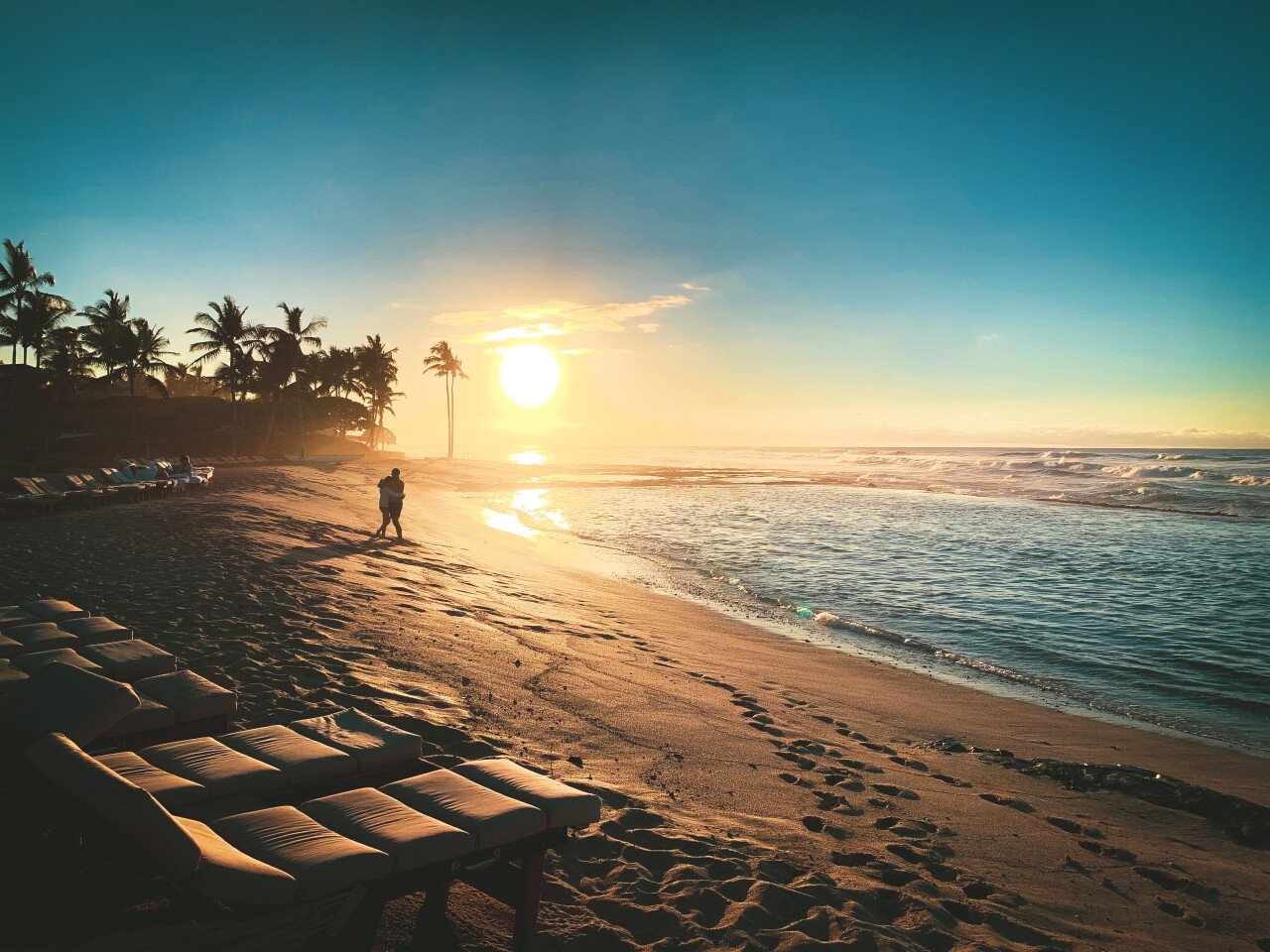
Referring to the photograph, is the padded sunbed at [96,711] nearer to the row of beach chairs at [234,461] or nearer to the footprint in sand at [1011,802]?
the footprint in sand at [1011,802]

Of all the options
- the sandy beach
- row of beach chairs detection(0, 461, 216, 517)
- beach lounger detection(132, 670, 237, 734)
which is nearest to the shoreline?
the sandy beach

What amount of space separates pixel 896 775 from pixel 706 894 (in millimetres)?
3076

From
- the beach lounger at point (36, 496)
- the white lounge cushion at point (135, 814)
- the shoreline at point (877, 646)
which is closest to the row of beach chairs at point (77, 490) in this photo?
the beach lounger at point (36, 496)

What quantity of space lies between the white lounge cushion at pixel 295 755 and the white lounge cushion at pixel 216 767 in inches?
2.5

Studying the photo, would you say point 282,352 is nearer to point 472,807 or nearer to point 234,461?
point 234,461

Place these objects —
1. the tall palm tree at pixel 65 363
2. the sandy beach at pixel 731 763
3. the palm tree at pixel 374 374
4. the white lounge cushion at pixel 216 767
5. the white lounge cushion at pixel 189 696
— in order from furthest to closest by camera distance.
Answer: the palm tree at pixel 374 374 → the tall palm tree at pixel 65 363 → the white lounge cushion at pixel 189 696 → the sandy beach at pixel 731 763 → the white lounge cushion at pixel 216 767

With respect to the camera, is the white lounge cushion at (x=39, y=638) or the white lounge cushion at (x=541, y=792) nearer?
the white lounge cushion at (x=541, y=792)

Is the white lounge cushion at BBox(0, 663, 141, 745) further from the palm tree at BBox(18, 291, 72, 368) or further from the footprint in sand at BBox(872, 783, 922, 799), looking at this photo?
the palm tree at BBox(18, 291, 72, 368)

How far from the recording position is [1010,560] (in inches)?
794

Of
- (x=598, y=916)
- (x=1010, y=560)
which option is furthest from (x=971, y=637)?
(x=598, y=916)

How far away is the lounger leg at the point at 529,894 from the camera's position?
332cm

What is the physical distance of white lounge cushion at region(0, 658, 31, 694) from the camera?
3887 mm

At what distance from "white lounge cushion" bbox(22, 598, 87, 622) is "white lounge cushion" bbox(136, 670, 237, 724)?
6.56 feet

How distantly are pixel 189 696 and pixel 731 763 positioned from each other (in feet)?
13.6
